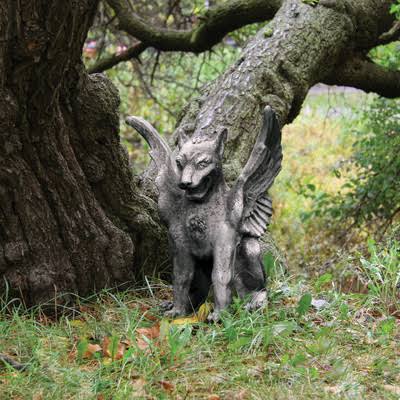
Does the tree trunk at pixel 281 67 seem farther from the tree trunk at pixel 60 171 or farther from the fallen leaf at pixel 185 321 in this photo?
the fallen leaf at pixel 185 321

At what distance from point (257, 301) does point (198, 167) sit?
71 cm

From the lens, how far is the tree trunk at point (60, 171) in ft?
9.74

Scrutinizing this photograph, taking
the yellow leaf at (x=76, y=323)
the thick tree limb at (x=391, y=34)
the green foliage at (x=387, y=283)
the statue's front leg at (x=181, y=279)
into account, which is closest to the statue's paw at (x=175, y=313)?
the statue's front leg at (x=181, y=279)

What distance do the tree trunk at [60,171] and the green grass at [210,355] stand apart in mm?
214

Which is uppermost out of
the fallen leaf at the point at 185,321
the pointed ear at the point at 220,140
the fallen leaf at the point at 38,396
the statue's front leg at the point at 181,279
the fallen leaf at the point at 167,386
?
the pointed ear at the point at 220,140

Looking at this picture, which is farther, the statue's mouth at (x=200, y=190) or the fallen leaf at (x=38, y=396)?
the statue's mouth at (x=200, y=190)

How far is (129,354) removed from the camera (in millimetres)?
2984

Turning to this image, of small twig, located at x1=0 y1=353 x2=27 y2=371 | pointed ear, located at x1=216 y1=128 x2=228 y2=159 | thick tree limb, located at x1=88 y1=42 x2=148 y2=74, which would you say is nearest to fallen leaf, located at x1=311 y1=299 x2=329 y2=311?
pointed ear, located at x1=216 y1=128 x2=228 y2=159

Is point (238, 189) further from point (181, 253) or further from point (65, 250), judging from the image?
point (65, 250)

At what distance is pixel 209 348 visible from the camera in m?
3.12

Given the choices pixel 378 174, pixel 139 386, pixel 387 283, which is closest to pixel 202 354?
pixel 139 386

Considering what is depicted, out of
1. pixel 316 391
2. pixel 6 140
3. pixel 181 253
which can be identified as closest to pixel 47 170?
pixel 6 140

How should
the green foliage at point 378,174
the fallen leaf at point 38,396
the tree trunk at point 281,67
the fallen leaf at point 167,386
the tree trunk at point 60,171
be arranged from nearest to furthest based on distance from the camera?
the fallen leaf at point 38,396
the fallen leaf at point 167,386
the tree trunk at point 60,171
the tree trunk at point 281,67
the green foliage at point 378,174

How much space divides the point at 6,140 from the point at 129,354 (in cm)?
112
